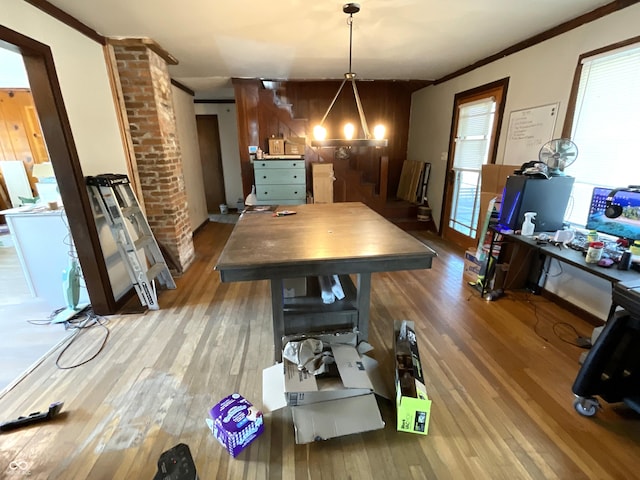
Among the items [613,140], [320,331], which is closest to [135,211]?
[320,331]

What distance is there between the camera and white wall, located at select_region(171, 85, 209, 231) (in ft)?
14.9

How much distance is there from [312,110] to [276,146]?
103cm

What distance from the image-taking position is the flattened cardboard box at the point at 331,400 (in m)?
1.48

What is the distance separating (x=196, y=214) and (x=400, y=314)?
4.06 metres

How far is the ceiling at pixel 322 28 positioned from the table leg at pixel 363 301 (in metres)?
2.01

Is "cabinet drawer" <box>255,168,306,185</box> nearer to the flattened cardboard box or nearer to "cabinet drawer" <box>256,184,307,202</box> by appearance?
"cabinet drawer" <box>256,184,307,202</box>

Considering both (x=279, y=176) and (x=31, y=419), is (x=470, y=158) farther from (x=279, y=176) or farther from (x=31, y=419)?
(x=31, y=419)

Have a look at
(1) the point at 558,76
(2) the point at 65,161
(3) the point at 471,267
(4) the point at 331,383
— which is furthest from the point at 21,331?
(1) the point at 558,76

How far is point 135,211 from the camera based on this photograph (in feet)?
9.19

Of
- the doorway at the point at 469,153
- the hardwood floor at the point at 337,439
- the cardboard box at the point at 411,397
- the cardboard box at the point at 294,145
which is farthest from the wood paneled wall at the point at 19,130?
the doorway at the point at 469,153

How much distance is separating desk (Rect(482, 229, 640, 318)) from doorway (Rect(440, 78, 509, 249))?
39.7 inches

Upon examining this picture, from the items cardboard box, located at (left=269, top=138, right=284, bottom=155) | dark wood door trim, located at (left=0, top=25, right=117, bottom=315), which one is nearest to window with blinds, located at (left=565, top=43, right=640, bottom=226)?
cardboard box, located at (left=269, top=138, right=284, bottom=155)

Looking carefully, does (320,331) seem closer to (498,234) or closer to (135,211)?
(498,234)

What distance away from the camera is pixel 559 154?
8.04 feet
